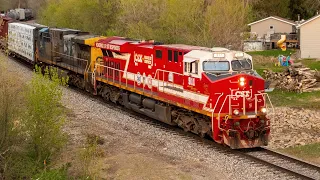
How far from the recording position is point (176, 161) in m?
12.7

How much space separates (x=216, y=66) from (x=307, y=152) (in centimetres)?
365

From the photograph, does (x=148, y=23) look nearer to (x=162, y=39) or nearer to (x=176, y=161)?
(x=162, y=39)

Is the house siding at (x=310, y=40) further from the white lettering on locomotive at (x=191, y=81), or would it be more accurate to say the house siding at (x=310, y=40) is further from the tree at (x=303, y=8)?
the white lettering on locomotive at (x=191, y=81)

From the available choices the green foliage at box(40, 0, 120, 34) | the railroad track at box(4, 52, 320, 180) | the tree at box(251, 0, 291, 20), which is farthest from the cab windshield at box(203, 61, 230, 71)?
the tree at box(251, 0, 291, 20)

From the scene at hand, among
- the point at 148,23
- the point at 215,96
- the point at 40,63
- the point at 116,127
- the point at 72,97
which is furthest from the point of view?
the point at 148,23

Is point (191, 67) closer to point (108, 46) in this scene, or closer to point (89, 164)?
point (89, 164)

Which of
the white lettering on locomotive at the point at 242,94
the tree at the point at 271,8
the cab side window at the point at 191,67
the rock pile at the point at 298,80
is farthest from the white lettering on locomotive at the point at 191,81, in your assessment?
the tree at the point at 271,8

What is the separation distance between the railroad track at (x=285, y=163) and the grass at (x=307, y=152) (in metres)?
0.67

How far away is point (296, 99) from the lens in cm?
2136

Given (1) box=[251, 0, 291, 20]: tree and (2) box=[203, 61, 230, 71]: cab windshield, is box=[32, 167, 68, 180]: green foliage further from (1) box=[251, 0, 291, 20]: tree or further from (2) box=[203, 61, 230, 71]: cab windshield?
(1) box=[251, 0, 291, 20]: tree

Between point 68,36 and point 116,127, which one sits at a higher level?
point 68,36

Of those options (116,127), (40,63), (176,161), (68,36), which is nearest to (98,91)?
(68,36)

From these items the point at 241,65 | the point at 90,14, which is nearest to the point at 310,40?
the point at 90,14

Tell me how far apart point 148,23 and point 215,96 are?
18693 millimetres
